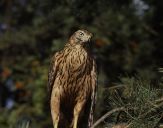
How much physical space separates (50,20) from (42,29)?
0.27 metres

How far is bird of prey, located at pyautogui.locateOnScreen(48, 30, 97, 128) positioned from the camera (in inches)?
298

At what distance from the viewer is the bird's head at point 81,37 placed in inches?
293

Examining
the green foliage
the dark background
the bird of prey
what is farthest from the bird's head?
the green foliage

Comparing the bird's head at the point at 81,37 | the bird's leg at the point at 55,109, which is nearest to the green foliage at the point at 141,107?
the bird's head at the point at 81,37

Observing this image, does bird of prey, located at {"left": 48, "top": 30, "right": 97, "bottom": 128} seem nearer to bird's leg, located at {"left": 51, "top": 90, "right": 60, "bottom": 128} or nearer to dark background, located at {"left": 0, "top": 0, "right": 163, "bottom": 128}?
bird's leg, located at {"left": 51, "top": 90, "right": 60, "bottom": 128}

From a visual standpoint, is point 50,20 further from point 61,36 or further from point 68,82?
point 68,82

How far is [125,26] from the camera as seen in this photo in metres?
11.0

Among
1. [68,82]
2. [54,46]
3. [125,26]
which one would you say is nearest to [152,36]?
[125,26]

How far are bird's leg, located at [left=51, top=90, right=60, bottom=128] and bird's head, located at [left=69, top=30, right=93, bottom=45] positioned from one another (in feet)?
2.28

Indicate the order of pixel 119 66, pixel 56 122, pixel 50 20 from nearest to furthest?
pixel 56 122 → pixel 119 66 → pixel 50 20

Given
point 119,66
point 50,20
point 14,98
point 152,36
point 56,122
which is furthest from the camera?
point 14,98

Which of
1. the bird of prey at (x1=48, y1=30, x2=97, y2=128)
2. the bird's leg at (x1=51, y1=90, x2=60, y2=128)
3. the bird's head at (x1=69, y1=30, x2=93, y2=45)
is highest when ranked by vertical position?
the bird's head at (x1=69, y1=30, x2=93, y2=45)

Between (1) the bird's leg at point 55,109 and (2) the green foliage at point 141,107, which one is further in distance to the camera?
(1) the bird's leg at point 55,109

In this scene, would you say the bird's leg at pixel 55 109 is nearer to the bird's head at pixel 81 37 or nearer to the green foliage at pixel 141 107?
the bird's head at pixel 81 37
